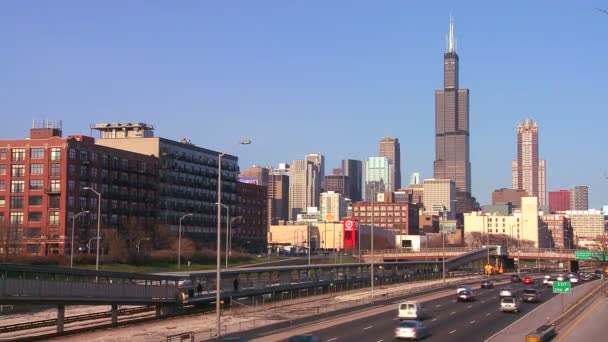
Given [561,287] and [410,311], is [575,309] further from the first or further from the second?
[410,311]

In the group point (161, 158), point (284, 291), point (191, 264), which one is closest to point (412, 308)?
point (284, 291)

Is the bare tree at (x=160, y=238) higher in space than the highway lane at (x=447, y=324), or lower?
higher

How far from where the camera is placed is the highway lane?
53300 millimetres

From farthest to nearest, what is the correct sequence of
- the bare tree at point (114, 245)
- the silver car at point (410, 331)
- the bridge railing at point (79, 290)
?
the bare tree at point (114, 245) < the silver car at point (410, 331) < the bridge railing at point (79, 290)

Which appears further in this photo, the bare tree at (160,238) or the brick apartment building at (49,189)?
the bare tree at (160,238)

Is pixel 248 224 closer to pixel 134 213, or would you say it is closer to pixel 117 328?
pixel 134 213

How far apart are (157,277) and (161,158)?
314 feet

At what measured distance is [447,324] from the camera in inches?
2438

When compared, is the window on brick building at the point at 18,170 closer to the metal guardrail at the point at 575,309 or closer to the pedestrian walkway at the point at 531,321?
the pedestrian walkway at the point at 531,321

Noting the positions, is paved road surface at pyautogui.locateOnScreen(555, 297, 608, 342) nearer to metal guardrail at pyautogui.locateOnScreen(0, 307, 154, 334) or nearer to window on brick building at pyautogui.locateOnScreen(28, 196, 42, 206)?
metal guardrail at pyautogui.locateOnScreen(0, 307, 154, 334)

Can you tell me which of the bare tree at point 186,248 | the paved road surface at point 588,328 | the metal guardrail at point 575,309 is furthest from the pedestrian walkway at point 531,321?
the bare tree at point 186,248

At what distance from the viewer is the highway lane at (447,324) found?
175ft

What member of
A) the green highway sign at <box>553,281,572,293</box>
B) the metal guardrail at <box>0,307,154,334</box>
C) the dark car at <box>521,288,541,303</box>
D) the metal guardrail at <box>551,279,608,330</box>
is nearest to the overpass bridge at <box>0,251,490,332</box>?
the metal guardrail at <box>0,307,154,334</box>

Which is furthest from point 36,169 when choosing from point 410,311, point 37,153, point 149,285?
point 410,311
